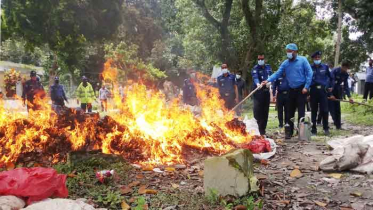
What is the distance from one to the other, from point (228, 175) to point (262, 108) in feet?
15.8

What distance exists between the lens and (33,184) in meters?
3.71

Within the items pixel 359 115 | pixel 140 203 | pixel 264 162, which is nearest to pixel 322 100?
pixel 264 162

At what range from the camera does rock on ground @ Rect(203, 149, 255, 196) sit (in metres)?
4.07

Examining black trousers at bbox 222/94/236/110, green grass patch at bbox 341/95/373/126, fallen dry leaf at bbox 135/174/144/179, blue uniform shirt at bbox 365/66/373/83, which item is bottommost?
fallen dry leaf at bbox 135/174/144/179

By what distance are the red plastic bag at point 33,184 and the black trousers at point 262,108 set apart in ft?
18.4

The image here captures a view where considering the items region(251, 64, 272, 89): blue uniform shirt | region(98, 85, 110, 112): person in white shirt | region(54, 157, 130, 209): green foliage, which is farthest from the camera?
region(98, 85, 110, 112): person in white shirt

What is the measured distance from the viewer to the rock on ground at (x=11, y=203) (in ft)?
Result: 11.1

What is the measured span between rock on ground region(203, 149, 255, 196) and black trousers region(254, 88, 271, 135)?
A: 15.1 feet

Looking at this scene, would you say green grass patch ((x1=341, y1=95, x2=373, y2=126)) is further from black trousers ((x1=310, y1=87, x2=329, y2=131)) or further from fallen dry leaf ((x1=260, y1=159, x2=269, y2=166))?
fallen dry leaf ((x1=260, y1=159, x2=269, y2=166))

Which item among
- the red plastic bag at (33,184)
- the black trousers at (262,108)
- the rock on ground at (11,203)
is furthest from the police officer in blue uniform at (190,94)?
the rock on ground at (11,203)

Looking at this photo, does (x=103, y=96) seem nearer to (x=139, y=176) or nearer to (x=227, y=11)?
(x=227, y=11)

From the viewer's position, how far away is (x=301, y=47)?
73.7 ft

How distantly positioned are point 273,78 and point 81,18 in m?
10.9

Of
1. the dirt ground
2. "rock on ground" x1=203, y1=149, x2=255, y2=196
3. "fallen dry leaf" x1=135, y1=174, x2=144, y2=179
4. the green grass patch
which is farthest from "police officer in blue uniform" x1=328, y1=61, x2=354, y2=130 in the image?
"fallen dry leaf" x1=135, y1=174, x2=144, y2=179
